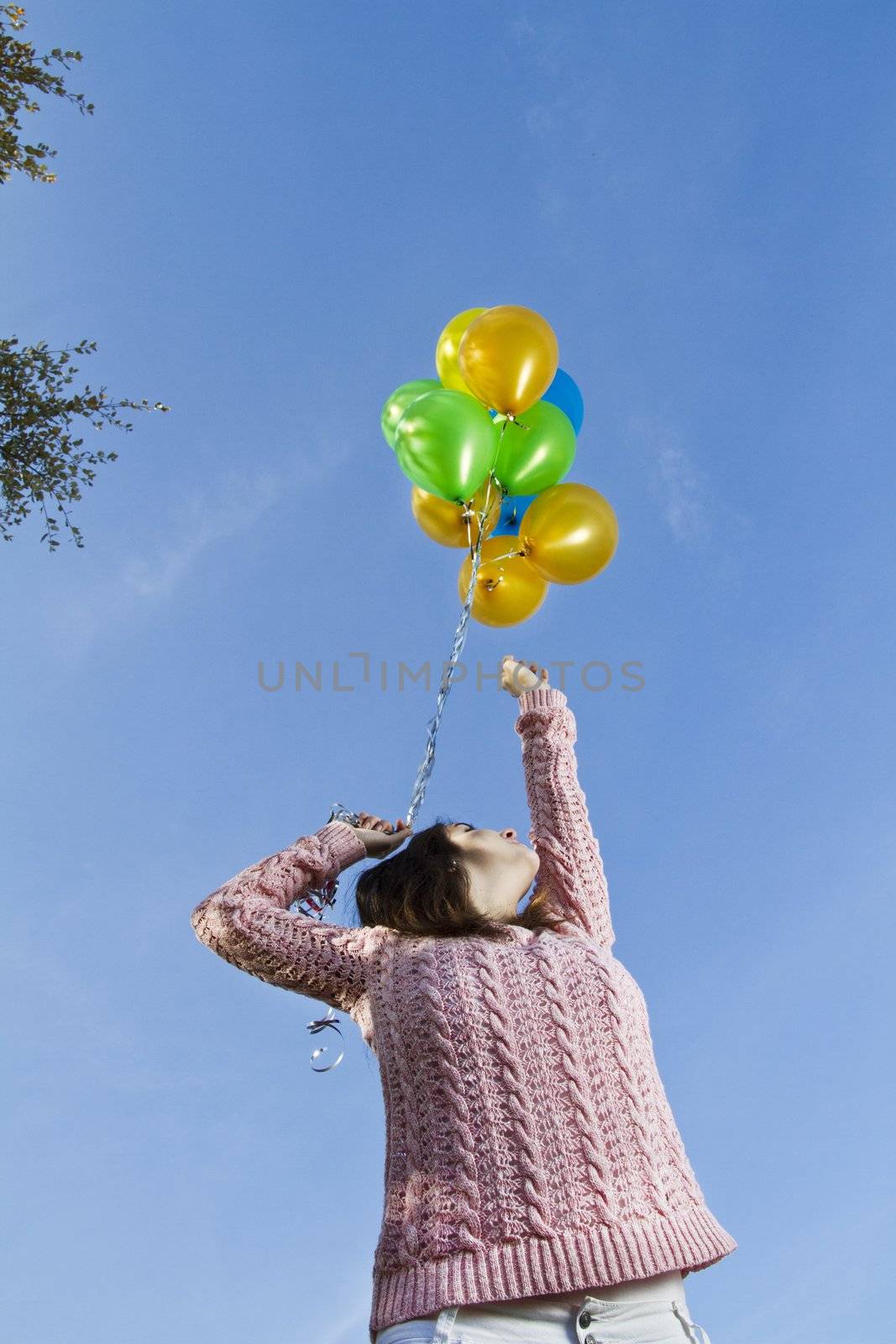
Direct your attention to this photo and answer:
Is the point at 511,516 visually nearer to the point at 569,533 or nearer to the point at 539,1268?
the point at 569,533

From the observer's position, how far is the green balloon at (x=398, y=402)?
3.20 meters

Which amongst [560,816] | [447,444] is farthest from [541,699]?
[447,444]

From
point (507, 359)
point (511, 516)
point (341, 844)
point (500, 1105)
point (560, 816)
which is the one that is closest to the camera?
point (500, 1105)

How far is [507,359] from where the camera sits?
294cm

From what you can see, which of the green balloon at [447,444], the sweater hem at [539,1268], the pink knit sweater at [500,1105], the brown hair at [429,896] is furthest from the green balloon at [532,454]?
the sweater hem at [539,1268]

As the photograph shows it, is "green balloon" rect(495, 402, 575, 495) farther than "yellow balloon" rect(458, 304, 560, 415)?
Yes

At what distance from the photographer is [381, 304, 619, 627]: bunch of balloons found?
2836 mm

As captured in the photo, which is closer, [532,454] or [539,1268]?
[539,1268]

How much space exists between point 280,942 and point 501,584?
1.53m

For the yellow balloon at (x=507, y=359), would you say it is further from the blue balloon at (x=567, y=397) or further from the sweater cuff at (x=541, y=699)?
the sweater cuff at (x=541, y=699)

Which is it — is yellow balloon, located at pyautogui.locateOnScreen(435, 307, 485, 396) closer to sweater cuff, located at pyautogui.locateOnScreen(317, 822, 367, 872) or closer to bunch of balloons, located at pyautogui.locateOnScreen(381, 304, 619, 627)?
bunch of balloons, located at pyautogui.locateOnScreen(381, 304, 619, 627)

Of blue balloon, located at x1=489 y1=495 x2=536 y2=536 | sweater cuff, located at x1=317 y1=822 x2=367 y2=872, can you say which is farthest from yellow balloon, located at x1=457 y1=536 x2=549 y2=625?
sweater cuff, located at x1=317 y1=822 x2=367 y2=872

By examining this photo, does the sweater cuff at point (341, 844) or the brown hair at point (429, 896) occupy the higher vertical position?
the sweater cuff at point (341, 844)

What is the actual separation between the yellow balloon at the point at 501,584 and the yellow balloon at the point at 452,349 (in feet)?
1.76
